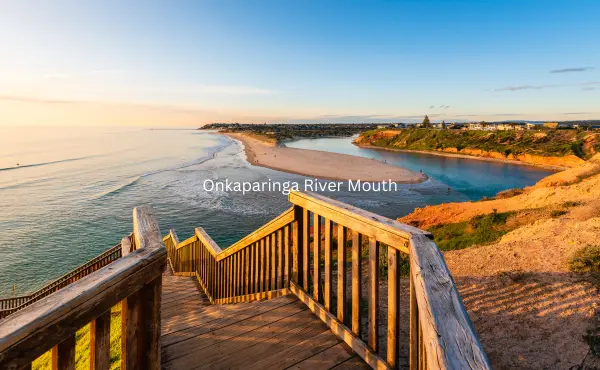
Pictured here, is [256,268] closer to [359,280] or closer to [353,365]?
[359,280]

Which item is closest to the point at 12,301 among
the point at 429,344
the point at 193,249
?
the point at 193,249

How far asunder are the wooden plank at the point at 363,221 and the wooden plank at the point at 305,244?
0.18m

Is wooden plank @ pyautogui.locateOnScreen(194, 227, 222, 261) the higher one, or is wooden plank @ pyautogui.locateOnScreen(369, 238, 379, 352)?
wooden plank @ pyautogui.locateOnScreen(369, 238, 379, 352)

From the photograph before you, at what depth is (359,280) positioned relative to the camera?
115 inches

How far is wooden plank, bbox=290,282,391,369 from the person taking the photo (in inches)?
101

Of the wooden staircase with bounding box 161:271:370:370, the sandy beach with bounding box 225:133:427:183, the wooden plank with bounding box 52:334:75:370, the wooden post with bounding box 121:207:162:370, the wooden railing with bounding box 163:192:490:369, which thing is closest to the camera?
Answer: the wooden plank with bounding box 52:334:75:370

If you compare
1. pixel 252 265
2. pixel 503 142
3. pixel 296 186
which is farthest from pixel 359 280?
pixel 503 142

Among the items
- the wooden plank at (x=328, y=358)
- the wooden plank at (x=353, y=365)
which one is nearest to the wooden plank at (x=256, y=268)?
the wooden plank at (x=328, y=358)

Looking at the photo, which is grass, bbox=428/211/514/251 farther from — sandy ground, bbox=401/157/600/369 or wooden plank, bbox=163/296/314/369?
wooden plank, bbox=163/296/314/369

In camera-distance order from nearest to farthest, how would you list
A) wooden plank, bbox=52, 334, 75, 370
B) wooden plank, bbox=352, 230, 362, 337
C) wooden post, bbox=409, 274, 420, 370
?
wooden plank, bbox=52, 334, 75, 370, wooden post, bbox=409, 274, 420, 370, wooden plank, bbox=352, 230, 362, 337

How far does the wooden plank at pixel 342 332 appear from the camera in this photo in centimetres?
257

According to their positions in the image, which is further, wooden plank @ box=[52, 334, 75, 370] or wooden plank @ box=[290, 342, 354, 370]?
wooden plank @ box=[290, 342, 354, 370]

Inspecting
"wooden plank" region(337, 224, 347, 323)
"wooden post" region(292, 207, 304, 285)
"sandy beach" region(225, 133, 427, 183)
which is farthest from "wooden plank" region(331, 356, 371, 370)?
"sandy beach" region(225, 133, 427, 183)

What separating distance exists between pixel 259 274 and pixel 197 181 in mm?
33192
